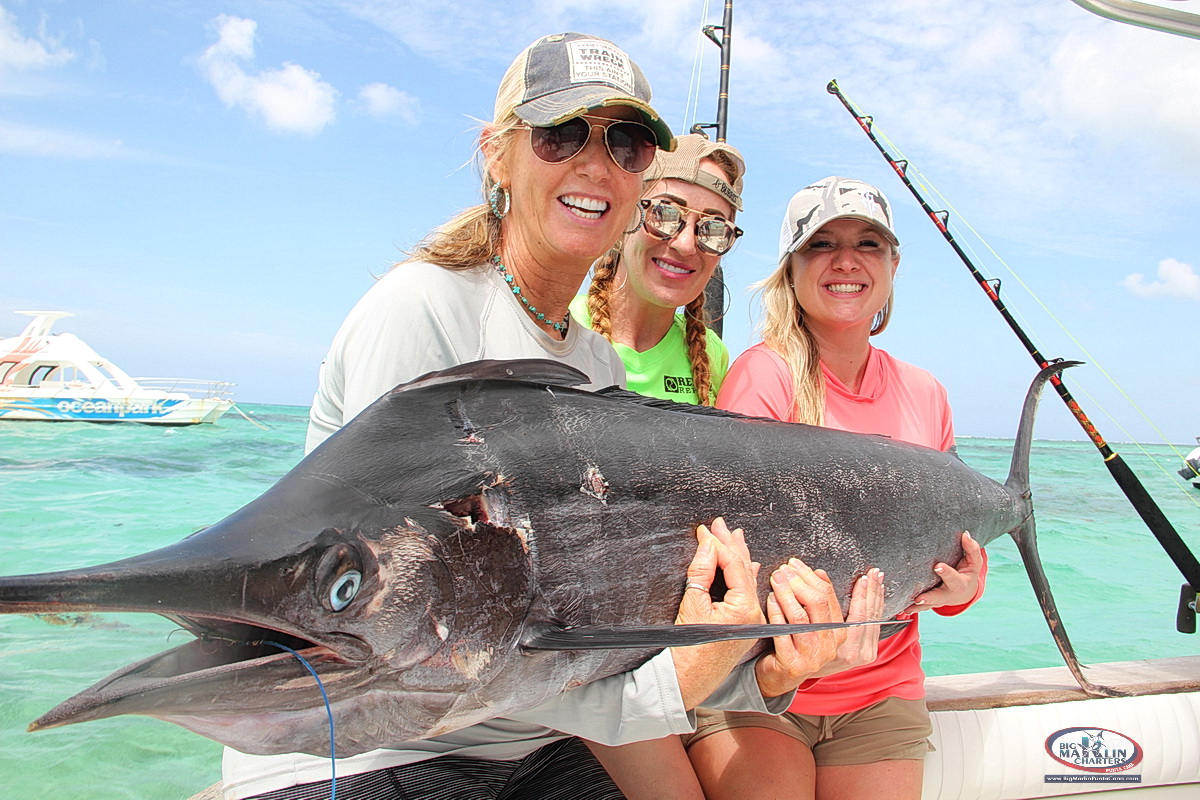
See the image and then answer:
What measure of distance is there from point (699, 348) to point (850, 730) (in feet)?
5.54

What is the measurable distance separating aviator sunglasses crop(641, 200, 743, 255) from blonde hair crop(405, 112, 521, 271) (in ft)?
3.59

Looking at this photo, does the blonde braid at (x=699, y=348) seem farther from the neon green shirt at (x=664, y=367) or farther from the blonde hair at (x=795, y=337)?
the blonde hair at (x=795, y=337)

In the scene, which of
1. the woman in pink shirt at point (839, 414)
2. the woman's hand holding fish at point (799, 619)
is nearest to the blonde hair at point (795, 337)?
the woman in pink shirt at point (839, 414)

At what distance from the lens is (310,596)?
112 centimetres

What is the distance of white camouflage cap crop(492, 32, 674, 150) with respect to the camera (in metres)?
1.87

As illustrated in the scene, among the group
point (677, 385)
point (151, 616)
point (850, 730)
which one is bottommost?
point (151, 616)

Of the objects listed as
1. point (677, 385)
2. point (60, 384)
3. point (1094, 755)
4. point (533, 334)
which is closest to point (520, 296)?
point (533, 334)

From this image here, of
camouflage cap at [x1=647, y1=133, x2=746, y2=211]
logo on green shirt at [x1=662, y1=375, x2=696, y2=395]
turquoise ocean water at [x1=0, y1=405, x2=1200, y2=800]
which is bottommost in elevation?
turquoise ocean water at [x1=0, y1=405, x2=1200, y2=800]

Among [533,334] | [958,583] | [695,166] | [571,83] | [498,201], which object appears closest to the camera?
[571,83]

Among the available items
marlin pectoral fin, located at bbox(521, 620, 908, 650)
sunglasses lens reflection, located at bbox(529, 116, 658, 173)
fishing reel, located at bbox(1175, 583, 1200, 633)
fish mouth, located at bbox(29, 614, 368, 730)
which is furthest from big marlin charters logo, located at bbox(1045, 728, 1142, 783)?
fish mouth, located at bbox(29, 614, 368, 730)

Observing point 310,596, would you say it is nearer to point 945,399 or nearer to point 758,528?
point 758,528

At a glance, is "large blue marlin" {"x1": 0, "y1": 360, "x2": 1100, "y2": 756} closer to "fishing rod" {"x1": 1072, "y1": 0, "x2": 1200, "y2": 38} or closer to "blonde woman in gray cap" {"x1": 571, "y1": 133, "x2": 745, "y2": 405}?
"blonde woman in gray cap" {"x1": 571, "y1": 133, "x2": 745, "y2": 405}

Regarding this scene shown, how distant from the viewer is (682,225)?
318 centimetres

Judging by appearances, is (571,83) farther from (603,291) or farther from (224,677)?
(603,291)
